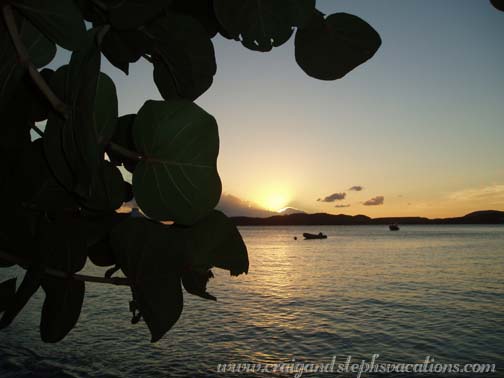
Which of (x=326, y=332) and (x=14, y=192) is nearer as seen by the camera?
(x=14, y=192)

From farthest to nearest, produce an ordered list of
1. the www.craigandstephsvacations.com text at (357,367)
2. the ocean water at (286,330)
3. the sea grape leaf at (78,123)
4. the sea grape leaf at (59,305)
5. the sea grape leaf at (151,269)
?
the ocean water at (286,330) < the www.craigandstephsvacations.com text at (357,367) < the sea grape leaf at (59,305) < the sea grape leaf at (151,269) < the sea grape leaf at (78,123)

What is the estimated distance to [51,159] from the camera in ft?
1.06

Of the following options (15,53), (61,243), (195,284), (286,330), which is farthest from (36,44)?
(286,330)

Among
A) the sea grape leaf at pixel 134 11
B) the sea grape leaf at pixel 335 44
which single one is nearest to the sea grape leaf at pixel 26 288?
the sea grape leaf at pixel 134 11

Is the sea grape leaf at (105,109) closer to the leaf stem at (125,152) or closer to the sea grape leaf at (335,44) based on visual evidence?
the leaf stem at (125,152)

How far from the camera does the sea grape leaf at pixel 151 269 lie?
1.21 feet

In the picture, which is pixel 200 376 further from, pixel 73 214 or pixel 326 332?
pixel 73 214

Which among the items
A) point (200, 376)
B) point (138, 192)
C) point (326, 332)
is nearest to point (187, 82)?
point (138, 192)

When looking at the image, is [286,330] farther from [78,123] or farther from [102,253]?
[78,123]

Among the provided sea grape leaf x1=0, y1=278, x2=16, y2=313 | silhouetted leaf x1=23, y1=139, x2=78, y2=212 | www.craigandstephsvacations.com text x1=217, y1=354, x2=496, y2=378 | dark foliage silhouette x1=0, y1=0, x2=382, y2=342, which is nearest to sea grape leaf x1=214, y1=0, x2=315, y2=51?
dark foliage silhouette x1=0, y1=0, x2=382, y2=342

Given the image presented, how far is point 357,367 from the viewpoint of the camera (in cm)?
2186

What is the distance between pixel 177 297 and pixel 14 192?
0.20 metres

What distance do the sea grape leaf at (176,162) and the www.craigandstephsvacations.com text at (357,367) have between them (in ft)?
73.7

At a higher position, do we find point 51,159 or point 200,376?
point 51,159
